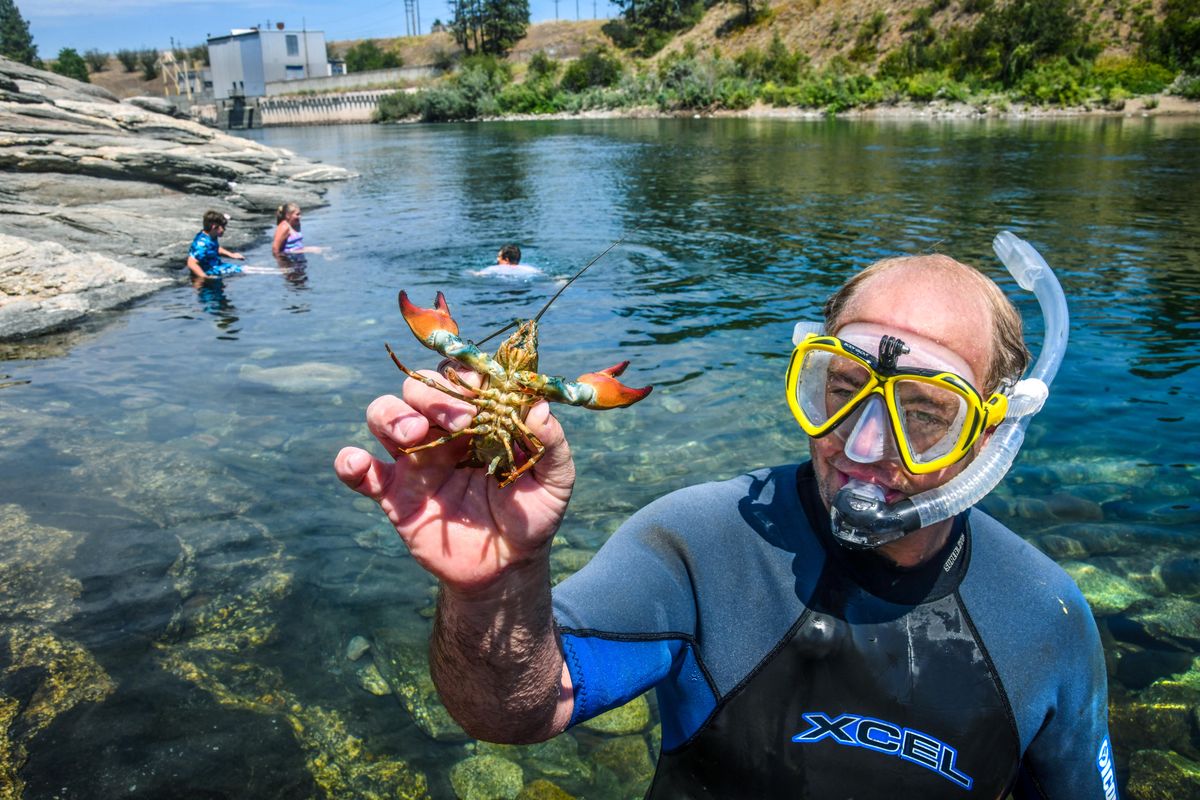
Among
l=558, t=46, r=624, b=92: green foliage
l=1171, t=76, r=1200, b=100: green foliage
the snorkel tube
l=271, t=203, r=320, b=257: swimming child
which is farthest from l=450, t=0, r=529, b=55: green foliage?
the snorkel tube

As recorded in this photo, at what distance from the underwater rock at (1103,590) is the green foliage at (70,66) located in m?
128

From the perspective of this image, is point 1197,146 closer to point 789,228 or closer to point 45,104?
point 789,228

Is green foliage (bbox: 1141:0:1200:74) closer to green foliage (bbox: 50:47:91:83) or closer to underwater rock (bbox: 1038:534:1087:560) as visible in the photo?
underwater rock (bbox: 1038:534:1087:560)

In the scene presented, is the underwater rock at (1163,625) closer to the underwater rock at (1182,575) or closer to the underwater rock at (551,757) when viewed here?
the underwater rock at (1182,575)

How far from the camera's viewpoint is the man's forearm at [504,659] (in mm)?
1918

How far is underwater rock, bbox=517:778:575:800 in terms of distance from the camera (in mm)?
3881

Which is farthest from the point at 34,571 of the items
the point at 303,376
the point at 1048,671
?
the point at 1048,671

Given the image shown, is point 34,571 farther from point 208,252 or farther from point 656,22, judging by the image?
point 656,22

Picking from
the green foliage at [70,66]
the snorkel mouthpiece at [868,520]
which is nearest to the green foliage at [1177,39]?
the snorkel mouthpiece at [868,520]

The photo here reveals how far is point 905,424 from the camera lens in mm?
2305

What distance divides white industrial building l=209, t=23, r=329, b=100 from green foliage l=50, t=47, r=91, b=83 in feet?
52.9

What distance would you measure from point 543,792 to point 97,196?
21647 millimetres

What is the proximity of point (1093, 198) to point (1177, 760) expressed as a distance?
20002 millimetres

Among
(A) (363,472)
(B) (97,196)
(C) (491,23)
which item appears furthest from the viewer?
(C) (491,23)
